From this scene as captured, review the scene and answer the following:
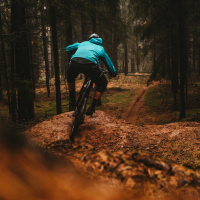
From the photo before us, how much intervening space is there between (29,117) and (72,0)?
6195mm

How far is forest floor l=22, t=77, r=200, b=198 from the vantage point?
89.7 inches

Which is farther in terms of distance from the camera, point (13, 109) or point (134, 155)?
point (13, 109)

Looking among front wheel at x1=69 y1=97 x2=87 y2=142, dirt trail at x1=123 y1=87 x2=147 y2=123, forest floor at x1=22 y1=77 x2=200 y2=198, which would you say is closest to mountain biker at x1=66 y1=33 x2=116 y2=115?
front wheel at x1=69 y1=97 x2=87 y2=142

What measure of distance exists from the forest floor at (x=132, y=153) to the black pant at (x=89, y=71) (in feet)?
3.99

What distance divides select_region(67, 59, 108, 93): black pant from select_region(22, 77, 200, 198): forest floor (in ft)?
3.99

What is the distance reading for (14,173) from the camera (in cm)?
150

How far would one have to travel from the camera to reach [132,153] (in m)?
2.98

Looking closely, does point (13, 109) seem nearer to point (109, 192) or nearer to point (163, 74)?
point (109, 192)

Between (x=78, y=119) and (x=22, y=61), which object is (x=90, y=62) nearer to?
(x=78, y=119)

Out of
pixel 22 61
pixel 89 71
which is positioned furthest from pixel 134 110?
pixel 89 71

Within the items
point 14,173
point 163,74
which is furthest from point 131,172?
point 163,74

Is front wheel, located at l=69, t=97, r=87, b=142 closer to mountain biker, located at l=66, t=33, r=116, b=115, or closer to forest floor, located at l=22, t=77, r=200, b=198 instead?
forest floor, located at l=22, t=77, r=200, b=198

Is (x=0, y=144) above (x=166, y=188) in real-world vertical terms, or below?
above

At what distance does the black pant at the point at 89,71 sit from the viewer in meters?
4.49
